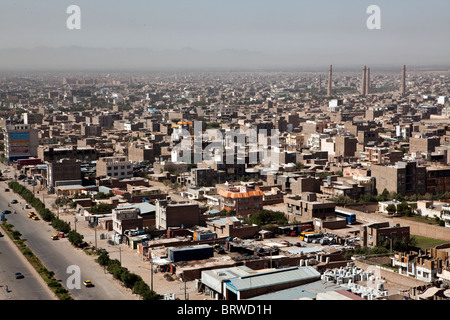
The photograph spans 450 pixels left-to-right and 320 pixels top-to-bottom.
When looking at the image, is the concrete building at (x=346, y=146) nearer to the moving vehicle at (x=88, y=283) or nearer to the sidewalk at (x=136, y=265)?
the sidewalk at (x=136, y=265)

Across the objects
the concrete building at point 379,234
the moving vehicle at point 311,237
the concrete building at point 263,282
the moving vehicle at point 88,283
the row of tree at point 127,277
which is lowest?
the moving vehicle at point 88,283

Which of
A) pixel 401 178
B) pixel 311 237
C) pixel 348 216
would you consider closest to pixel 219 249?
pixel 311 237

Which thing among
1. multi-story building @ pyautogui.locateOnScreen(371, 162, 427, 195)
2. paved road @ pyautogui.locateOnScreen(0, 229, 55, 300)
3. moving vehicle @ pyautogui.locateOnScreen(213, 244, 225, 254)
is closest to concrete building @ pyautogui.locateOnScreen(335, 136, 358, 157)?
multi-story building @ pyautogui.locateOnScreen(371, 162, 427, 195)

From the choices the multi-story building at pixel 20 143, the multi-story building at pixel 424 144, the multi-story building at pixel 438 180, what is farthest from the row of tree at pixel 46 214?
the multi-story building at pixel 424 144

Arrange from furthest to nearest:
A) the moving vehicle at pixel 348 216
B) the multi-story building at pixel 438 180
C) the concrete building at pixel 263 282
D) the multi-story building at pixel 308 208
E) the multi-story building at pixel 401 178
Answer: the multi-story building at pixel 438 180, the multi-story building at pixel 401 178, the moving vehicle at pixel 348 216, the multi-story building at pixel 308 208, the concrete building at pixel 263 282

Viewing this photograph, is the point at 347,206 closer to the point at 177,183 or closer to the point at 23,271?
the point at 177,183

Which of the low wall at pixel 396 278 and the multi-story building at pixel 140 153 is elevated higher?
the multi-story building at pixel 140 153
